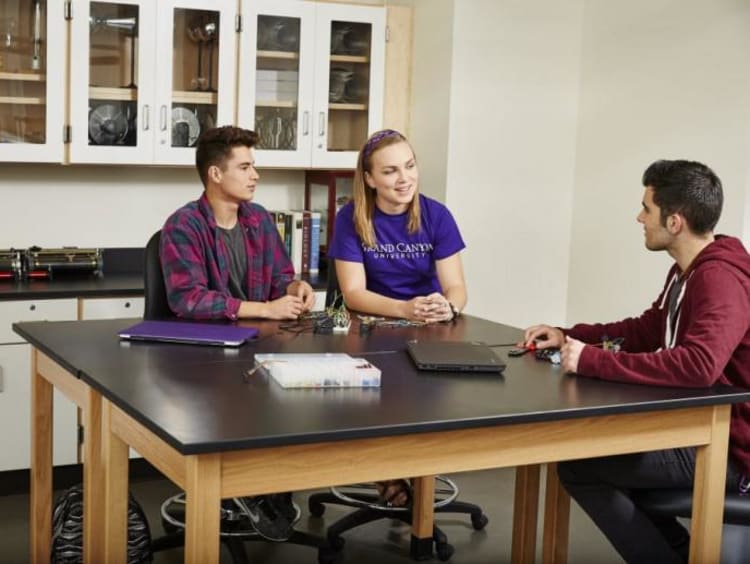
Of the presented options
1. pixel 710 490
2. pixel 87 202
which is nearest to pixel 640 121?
pixel 710 490

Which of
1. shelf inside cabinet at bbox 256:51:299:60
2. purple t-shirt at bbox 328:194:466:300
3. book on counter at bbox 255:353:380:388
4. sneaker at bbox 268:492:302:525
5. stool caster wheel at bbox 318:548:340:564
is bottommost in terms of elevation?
stool caster wheel at bbox 318:548:340:564

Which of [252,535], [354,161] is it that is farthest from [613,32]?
[252,535]

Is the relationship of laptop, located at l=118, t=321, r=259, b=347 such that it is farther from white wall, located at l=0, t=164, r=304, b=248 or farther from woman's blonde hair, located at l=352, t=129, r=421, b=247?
white wall, located at l=0, t=164, r=304, b=248

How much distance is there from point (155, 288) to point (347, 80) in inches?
66.3

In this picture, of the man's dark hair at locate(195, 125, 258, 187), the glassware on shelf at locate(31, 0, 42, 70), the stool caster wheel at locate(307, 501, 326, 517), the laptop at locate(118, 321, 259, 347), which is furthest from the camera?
the glassware on shelf at locate(31, 0, 42, 70)

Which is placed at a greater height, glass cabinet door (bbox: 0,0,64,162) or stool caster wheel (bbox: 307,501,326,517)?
glass cabinet door (bbox: 0,0,64,162)

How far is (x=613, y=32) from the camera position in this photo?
459 centimetres

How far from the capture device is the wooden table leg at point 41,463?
3.15m

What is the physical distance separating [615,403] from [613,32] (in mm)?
2566

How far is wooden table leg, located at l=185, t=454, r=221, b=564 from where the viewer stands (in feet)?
6.65

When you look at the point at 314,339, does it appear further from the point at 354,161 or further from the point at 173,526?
the point at 354,161

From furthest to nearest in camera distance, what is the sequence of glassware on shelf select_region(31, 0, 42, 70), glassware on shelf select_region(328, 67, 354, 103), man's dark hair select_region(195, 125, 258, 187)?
glassware on shelf select_region(328, 67, 354, 103) → glassware on shelf select_region(31, 0, 42, 70) → man's dark hair select_region(195, 125, 258, 187)

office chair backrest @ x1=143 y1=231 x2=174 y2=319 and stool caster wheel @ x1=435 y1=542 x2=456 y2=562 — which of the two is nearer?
office chair backrest @ x1=143 y1=231 x2=174 y2=319

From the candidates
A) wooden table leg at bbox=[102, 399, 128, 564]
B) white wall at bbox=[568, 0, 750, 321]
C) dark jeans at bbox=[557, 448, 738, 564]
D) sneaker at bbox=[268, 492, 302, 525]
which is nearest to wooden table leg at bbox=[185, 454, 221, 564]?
wooden table leg at bbox=[102, 399, 128, 564]
